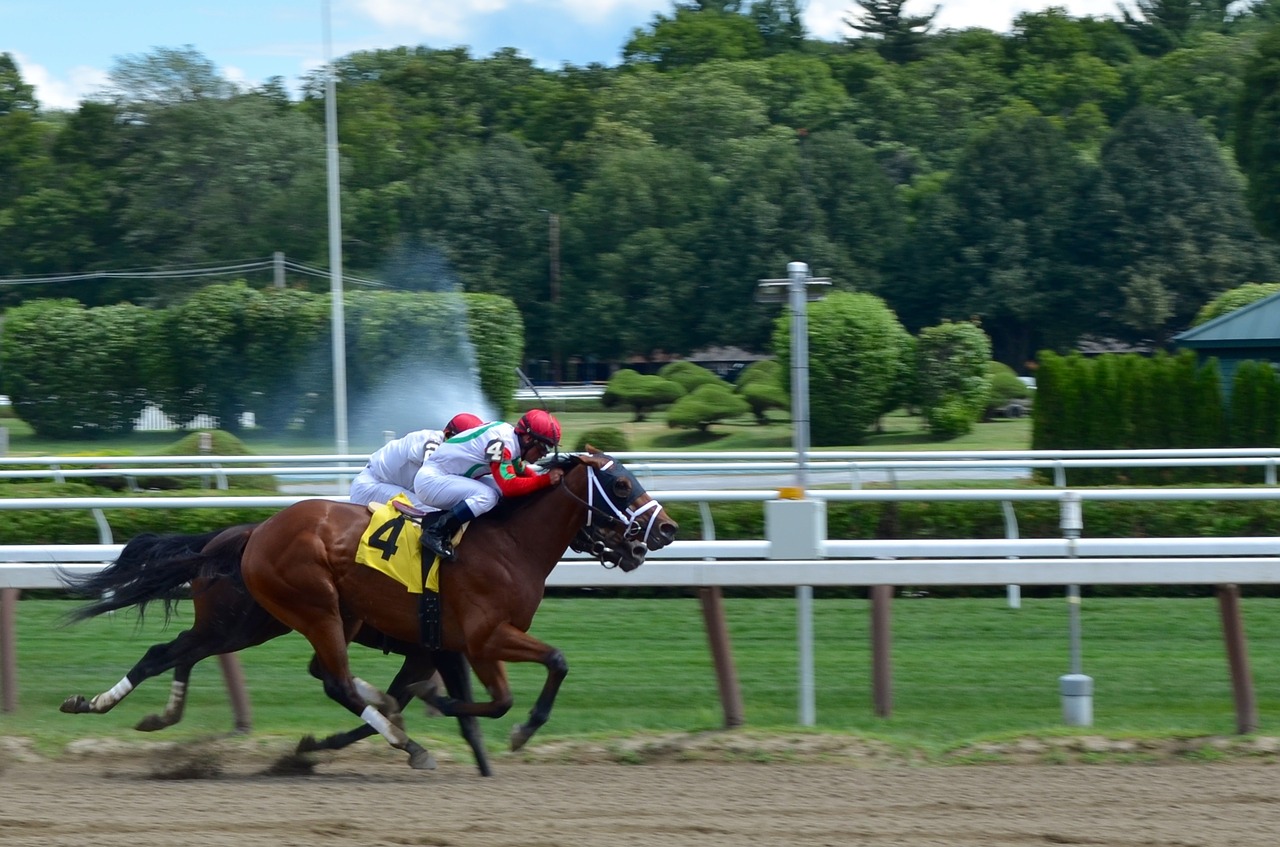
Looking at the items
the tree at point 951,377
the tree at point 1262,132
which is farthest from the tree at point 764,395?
the tree at point 1262,132

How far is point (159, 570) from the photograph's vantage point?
17.7 ft

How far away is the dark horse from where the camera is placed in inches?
205

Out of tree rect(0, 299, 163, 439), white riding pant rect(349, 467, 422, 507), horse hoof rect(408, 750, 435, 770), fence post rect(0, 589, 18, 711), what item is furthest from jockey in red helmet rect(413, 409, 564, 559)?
tree rect(0, 299, 163, 439)

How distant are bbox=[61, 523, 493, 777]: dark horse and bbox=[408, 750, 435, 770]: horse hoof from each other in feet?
0.61

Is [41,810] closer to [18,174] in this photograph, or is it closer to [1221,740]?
[1221,740]

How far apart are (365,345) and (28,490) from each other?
12680mm

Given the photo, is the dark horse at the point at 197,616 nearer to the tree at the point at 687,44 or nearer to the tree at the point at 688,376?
the tree at the point at 688,376

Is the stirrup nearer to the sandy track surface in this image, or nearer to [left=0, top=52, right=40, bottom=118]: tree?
the sandy track surface

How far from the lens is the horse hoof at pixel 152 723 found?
516 centimetres

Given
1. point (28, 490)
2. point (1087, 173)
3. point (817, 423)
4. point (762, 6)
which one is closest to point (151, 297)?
point (817, 423)

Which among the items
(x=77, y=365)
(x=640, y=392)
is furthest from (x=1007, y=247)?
(x=77, y=365)

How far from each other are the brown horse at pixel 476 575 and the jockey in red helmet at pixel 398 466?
241 mm

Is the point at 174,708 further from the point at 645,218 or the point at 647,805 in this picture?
the point at 645,218

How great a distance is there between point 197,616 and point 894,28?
61255mm
